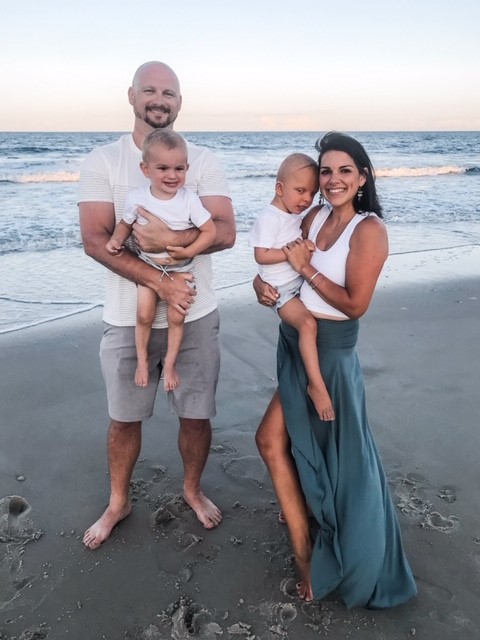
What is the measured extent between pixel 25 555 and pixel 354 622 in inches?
64.8

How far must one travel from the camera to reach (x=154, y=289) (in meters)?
2.81

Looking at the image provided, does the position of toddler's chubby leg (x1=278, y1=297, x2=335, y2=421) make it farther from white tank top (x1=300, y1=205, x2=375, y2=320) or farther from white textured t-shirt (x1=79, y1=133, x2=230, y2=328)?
white textured t-shirt (x1=79, y1=133, x2=230, y2=328)

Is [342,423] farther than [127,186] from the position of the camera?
No

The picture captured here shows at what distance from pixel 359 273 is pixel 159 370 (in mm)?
1303

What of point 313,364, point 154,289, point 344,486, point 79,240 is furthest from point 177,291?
point 79,240

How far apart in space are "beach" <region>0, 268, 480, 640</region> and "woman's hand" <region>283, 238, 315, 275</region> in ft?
4.92

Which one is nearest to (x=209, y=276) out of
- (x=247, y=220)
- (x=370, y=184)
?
(x=370, y=184)

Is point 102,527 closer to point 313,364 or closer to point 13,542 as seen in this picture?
point 13,542

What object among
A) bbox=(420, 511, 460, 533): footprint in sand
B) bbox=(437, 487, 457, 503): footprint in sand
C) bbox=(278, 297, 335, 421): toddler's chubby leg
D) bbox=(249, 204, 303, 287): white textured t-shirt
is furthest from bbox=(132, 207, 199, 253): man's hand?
bbox=(437, 487, 457, 503): footprint in sand

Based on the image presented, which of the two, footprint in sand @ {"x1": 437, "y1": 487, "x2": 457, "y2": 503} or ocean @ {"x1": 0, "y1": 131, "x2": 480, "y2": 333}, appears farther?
ocean @ {"x1": 0, "y1": 131, "x2": 480, "y2": 333}

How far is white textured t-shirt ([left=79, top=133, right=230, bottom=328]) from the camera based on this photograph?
283 cm

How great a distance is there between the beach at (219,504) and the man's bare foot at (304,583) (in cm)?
4

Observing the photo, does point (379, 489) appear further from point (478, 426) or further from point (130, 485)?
point (478, 426)

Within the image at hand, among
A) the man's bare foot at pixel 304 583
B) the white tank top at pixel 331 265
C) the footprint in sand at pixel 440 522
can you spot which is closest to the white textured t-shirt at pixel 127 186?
the white tank top at pixel 331 265
